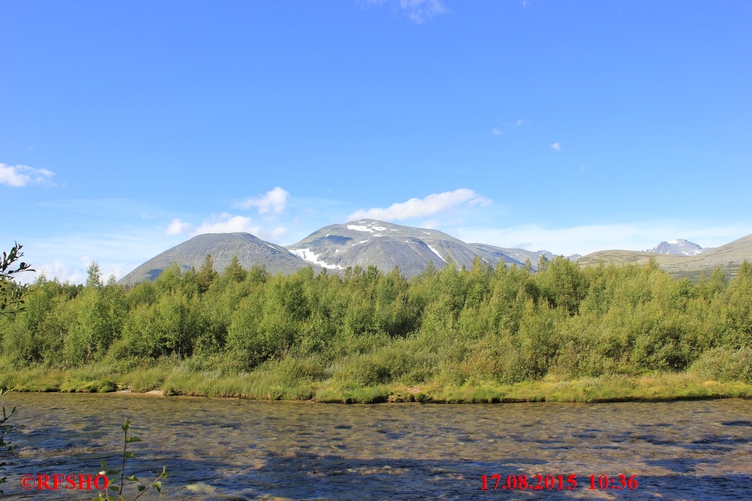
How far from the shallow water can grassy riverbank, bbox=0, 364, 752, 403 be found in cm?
308

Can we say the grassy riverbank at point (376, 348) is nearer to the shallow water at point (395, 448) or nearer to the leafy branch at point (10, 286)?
the shallow water at point (395, 448)

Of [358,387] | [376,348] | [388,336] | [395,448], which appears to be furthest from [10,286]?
[388,336]

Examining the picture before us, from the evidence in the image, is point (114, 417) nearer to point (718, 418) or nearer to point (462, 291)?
point (718, 418)

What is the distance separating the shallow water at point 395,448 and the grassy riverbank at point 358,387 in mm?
3082

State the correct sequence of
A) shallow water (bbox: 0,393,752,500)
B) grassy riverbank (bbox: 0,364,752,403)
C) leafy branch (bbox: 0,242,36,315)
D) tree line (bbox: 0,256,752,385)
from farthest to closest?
tree line (bbox: 0,256,752,385) → grassy riverbank (bbox: 0,364,752,403) → shallow water (bbox: 0,393,752,500) → leafy branch (bbox: 0,242,36,315)

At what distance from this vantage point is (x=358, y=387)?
43.7m

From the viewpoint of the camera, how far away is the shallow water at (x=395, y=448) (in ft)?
57.7

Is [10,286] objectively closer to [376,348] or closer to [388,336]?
[376,348]

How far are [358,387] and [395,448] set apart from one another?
20.1 m

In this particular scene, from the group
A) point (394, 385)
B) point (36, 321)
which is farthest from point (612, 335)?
point (36, 321)

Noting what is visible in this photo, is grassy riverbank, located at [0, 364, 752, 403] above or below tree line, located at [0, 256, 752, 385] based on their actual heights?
below

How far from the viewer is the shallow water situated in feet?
57.7

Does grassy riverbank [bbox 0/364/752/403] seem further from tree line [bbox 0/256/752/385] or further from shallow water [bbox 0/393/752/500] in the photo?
shallow water [bbox 0/393/752/500]

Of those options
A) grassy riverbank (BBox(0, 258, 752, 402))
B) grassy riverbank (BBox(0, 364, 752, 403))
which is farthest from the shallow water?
grassy riverbank (BBox(0, 258, 752, 402))
